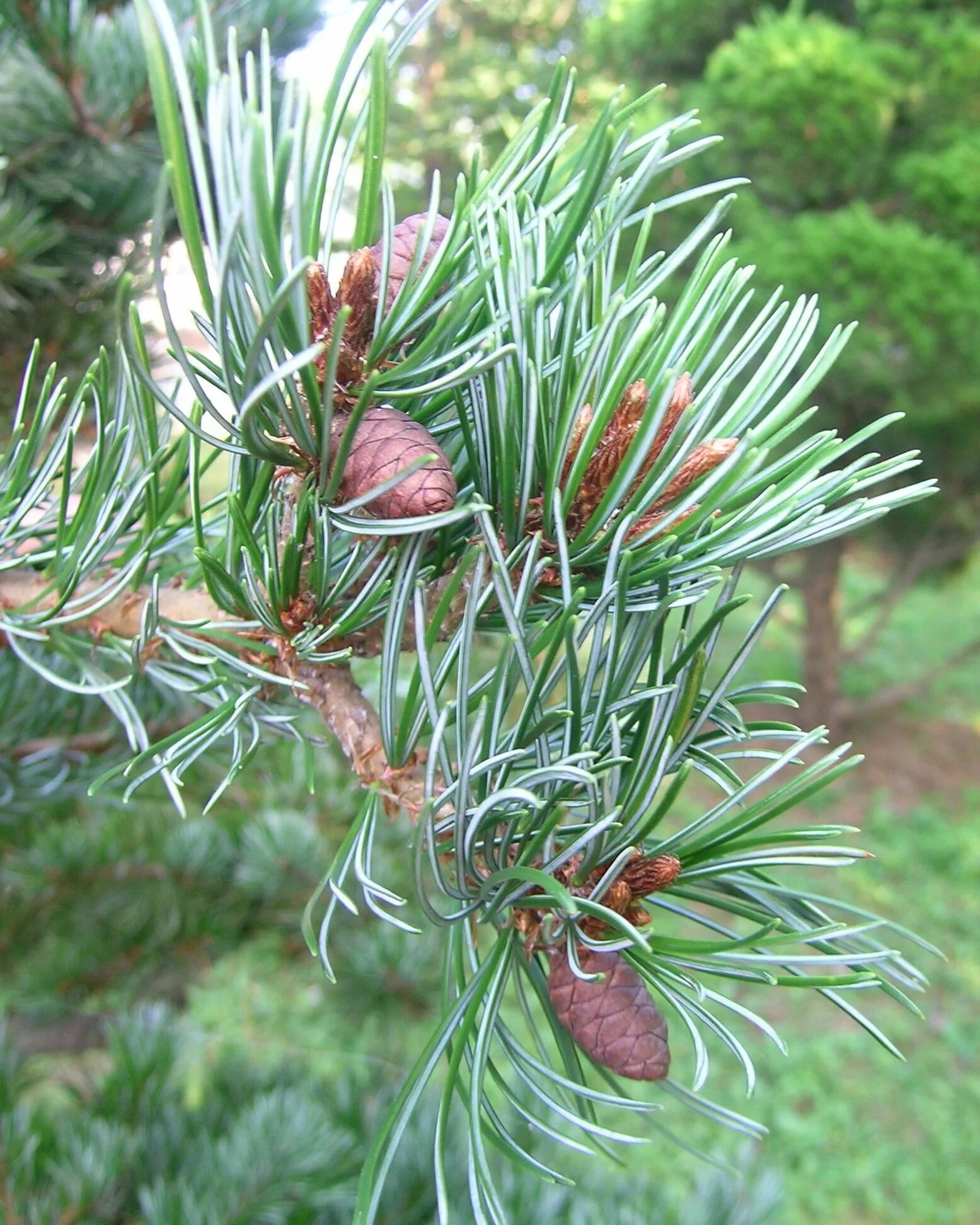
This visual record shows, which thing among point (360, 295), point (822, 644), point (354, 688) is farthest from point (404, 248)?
point (822, 644)

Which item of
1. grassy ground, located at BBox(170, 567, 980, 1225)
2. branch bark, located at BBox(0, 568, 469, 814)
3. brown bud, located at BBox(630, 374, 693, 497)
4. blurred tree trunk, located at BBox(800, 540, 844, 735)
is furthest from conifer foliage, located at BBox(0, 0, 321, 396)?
blurred tree trunk, located at BBox(800, 540, 844, 735)

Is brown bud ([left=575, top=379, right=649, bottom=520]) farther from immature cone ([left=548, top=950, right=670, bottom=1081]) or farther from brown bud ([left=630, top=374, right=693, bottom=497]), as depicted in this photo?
immature cone ([left=548, top=950, right=670, bottom=1081])

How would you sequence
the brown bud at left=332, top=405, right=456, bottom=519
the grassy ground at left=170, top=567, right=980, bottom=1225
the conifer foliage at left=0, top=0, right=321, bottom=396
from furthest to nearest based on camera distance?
the grassy ground at left=170, top=567, right=980, bottom=1225 → the conifer foliage at left=0, top=0, right=321, bottom=396 → the brown bud at left=332, top=405, right=456, bottom=519

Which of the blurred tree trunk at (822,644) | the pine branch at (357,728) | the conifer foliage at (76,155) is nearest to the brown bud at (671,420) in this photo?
the pine branch at (357,728)

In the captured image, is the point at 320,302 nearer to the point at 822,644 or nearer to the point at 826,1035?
the point at 826,1035

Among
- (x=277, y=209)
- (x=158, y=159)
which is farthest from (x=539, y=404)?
(x=158, y=159)

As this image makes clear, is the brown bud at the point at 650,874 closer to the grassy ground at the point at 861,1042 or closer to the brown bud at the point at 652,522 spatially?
the brown bud at the point at 652,522

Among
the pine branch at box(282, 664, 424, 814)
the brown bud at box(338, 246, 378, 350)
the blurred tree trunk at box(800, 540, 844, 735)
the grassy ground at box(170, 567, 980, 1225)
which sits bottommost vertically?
the grassy ground at box(170, 567, 980, 1225)
